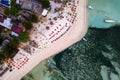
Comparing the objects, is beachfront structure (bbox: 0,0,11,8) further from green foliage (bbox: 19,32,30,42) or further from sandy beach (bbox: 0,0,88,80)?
sandy beach (bbox: 0,0,88,80)

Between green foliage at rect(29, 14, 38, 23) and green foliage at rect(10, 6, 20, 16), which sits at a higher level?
green foliage at rect(10, 6, 20, 16)

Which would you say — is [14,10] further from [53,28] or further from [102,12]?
[102,12]

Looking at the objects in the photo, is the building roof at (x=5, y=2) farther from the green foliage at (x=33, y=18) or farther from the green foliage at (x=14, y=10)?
the green foliage at (x=33, y=18)

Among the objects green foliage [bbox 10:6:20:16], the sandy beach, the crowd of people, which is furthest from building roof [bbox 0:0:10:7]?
the sandy beach

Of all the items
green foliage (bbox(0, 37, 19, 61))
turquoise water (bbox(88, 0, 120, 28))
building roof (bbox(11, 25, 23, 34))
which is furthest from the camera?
turquoise water (bbox(88, 0, 120, 28))

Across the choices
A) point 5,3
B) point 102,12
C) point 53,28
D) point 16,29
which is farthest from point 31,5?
point 102,12
